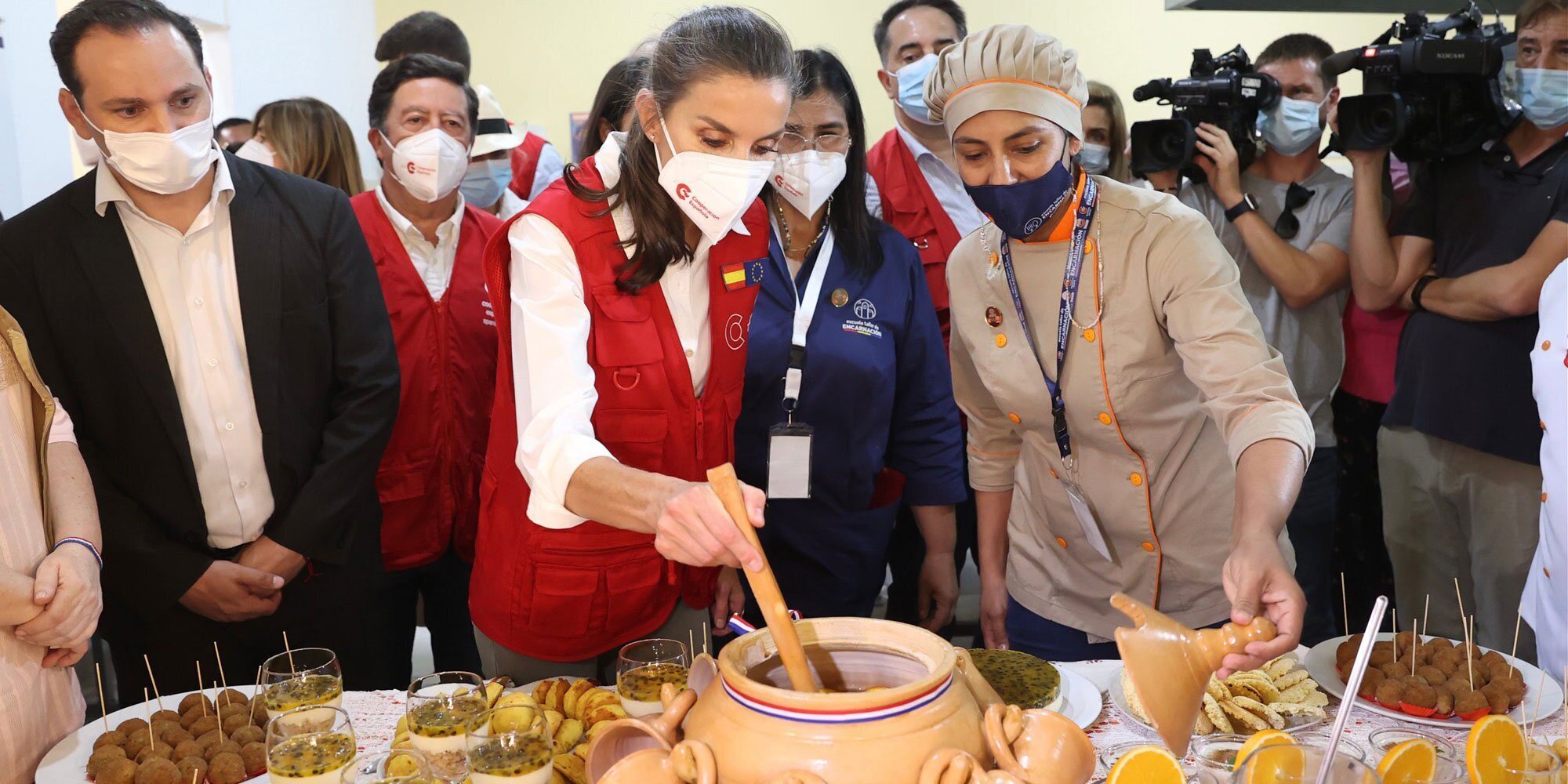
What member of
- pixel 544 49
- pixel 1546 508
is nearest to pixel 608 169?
pixel 1546 508

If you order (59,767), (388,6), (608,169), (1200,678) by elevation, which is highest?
(388,6)

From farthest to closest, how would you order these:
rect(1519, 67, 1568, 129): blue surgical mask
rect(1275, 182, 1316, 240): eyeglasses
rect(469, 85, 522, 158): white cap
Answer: rect(469, 85, 522, 158): white cap < rect(1275, 182, 1316, 240): eyeglasses < rect(1519, 67, 1568, 129): blue surgical mask

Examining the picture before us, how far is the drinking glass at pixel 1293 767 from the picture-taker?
1097mm

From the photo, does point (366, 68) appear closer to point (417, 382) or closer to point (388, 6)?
→ point (388, 6)

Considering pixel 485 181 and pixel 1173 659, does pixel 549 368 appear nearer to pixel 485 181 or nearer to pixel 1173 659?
pixel 1173 659

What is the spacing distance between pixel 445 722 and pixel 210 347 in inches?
45.5

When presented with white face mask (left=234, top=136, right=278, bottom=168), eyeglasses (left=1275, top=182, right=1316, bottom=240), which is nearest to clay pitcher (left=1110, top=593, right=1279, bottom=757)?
eyeglasses (left=1275, top=182, right=1316, bottom=240)

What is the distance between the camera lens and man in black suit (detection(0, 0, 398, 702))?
2086 mm

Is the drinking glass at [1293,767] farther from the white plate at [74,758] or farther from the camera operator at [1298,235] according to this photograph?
the camera operator at [1298,235]

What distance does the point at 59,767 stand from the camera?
1.42m

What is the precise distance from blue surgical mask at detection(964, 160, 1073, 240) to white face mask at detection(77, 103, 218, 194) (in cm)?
→ 133

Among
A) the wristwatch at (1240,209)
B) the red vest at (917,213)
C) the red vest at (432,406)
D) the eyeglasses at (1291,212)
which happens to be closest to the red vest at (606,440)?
the red vest at (432,406)

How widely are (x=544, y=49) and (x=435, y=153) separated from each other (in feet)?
12.6

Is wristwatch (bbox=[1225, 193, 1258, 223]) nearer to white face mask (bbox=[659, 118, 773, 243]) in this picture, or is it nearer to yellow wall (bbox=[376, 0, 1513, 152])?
white face mask (bbox=[659, 118, 773, 243])
